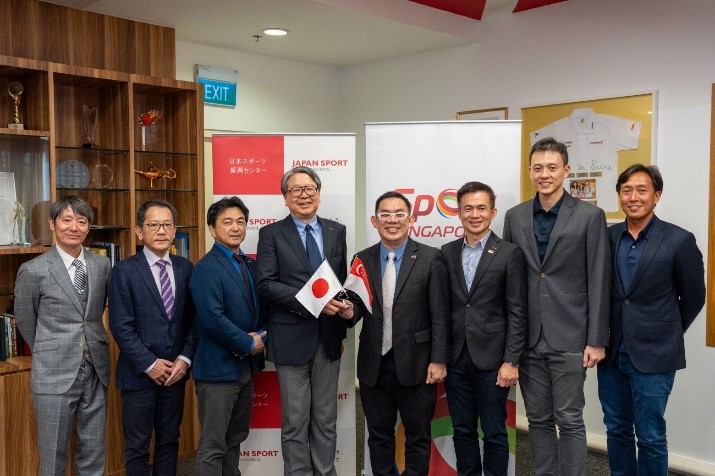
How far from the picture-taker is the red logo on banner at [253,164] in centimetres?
379

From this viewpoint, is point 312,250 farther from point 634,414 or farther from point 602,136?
point 602,136

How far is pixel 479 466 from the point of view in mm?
3271

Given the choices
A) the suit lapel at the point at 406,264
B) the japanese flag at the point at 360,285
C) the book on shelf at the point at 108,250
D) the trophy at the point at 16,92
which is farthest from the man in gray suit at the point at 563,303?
the trophy at the point at 16,92

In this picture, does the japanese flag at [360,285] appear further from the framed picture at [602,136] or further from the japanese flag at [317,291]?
the framed picture at [602,136]

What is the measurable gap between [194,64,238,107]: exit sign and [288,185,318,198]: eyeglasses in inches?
85.8


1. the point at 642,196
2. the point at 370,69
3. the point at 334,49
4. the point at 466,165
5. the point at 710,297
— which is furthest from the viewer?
the point at 370,69

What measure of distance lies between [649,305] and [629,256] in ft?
0.77

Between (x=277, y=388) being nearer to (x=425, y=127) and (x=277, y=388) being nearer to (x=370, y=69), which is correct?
(x=425, y=127)

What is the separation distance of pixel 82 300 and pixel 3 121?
1439 millimetres

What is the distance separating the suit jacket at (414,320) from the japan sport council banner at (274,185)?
0.56m

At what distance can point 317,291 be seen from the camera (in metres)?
3.18

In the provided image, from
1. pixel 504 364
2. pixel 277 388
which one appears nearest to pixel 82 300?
pixel 277 388

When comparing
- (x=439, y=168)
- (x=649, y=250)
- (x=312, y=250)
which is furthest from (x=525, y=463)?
(x=312, y=250)

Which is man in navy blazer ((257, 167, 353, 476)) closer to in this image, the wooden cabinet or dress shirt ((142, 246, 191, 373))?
dress shirt ((142, 246, 191, 373))
